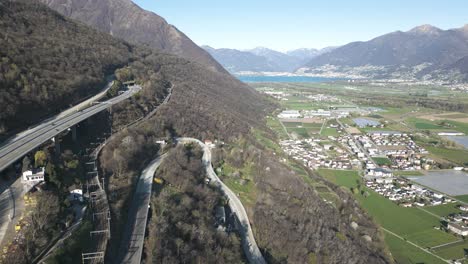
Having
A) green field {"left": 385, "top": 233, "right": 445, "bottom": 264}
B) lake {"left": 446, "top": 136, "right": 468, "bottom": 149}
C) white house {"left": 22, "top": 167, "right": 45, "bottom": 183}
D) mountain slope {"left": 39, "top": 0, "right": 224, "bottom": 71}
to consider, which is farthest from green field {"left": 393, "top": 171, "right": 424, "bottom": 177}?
mountain slope {"left": 39, "top": 0, "right": 224, "bottom": 71}

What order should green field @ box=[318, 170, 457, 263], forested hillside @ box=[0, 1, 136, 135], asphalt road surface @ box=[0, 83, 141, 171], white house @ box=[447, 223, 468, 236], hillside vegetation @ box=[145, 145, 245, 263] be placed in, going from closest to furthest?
hillside vegetation @ box=[145, 145, 245, 263], asphalt road surface @ box=[0, 83, 141, 171], forested hillside @ box=[0, 1, 136, 135], green field @ box=[318, 170, 457, 263], white house @ box=[447, 223, 468, 236]

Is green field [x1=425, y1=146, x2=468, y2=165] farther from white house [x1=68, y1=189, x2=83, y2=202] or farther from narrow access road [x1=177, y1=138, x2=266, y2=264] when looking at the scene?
white house [x1=68, y1=189, x2=83, y2=202]

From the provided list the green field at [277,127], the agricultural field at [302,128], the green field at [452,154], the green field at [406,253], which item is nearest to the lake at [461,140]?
the green field at [452,154]

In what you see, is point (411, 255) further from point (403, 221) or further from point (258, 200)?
point (258, 200)

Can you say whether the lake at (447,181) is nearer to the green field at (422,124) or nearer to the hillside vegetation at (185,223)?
the hillside vegetation at (185,223)

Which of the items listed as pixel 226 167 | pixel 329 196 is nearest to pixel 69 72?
pixel 226 167

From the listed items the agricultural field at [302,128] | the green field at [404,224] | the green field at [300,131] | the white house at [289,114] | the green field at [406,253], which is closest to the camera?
the green field at [406,253]
